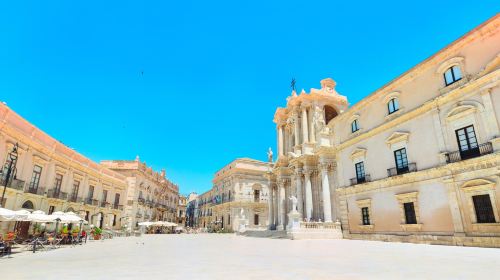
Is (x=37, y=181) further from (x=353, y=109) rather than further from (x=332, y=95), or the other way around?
(x=332, y=95)

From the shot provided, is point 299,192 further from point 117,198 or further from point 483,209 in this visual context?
point 117,198

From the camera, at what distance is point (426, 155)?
14.9 m

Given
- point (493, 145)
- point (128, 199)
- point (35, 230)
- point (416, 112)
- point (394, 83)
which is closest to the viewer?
point (493, 145)

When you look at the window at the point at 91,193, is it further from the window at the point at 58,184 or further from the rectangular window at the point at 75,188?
the window at the point at 58,184

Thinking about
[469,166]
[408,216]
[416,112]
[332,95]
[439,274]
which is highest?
[332,95]

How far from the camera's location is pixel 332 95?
1154 inches

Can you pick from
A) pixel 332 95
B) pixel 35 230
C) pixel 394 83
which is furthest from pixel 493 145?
pixel 35 230

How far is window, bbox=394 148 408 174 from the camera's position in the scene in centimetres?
1616

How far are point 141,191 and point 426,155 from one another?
121 ft

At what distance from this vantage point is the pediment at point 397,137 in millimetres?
16078

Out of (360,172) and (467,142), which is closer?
(467,142)

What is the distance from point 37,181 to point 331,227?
2261 centimetres

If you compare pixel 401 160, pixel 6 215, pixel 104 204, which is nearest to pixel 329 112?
pixel 401 160

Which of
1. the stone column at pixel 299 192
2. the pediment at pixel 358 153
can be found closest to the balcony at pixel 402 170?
the pediment at pixel 358 153
